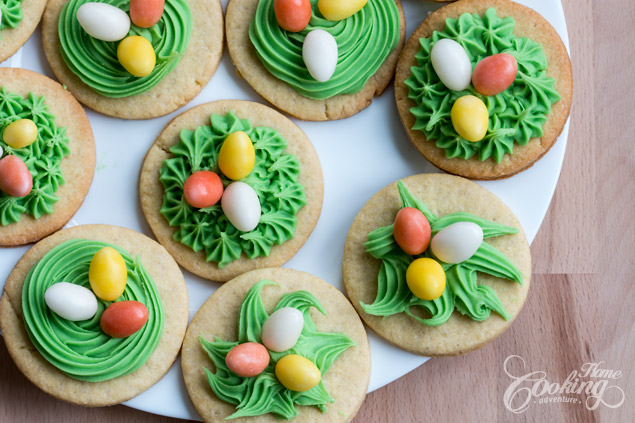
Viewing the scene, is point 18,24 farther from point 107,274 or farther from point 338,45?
point 338,45

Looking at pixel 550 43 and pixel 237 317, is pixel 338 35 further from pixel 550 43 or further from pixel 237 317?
pixel 237 317

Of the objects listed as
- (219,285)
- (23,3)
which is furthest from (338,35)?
(23,3)

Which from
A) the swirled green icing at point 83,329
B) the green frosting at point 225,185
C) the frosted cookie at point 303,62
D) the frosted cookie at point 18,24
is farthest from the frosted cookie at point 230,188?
the frosted cookie at point 18,24

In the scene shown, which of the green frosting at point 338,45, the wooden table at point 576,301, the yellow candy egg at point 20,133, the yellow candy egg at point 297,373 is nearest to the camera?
the yellow candy egg at point 297,373

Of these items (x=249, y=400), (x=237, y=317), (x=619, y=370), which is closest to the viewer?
(x=249, y=400)

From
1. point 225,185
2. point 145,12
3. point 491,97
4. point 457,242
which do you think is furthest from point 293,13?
point 457,242

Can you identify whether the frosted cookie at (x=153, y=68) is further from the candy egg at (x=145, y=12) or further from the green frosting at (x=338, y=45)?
the green frosting at (x=338, y=45)

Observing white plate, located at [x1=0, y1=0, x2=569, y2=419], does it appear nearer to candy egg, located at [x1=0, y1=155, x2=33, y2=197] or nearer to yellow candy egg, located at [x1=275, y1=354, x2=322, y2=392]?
candy egg, located at [x1=0, y1=155, x2=33, y2=197]
